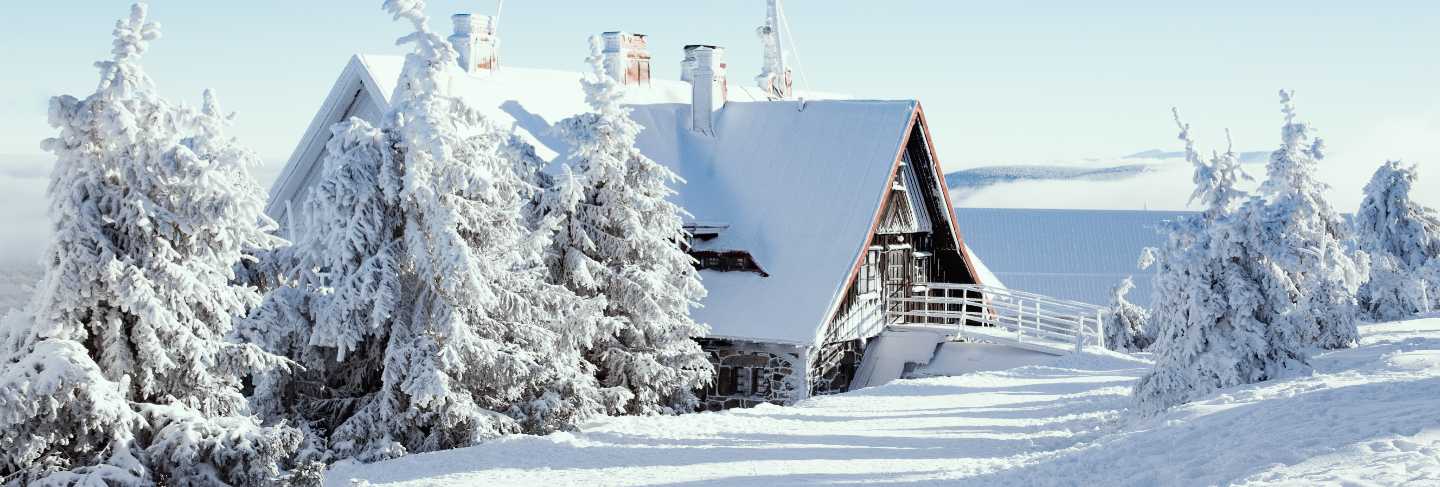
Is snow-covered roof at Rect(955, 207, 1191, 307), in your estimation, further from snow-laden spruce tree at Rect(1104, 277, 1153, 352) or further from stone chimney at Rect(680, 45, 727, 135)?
stone chimney at Rect(680, 45, 727, 135)

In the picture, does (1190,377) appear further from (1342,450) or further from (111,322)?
(111,322)

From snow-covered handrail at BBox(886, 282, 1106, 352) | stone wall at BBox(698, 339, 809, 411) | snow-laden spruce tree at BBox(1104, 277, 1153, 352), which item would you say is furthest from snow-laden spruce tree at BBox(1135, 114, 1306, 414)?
snow-laden spruce tree at BBox(1104, 277, 1153, 352)

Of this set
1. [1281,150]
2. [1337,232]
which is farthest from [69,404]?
[1337,232]

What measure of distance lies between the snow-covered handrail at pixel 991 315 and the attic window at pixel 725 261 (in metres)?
3.86

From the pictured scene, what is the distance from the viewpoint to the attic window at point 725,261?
25.7 meters

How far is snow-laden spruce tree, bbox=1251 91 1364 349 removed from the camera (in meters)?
17.5

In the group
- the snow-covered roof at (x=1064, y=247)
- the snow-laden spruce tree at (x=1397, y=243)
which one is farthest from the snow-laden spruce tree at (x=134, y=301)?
the snow-covered roof at (x=1064, y=247)

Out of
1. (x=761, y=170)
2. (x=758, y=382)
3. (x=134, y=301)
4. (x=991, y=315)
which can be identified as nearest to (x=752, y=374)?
(x=758, y=382)

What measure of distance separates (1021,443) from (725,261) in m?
10.9

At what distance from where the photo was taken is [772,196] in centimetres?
2680

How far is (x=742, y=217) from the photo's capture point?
26.6 m

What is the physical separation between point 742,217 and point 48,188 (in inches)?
601

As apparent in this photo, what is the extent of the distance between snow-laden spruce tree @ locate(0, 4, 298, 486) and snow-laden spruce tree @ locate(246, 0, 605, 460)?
8.45ft

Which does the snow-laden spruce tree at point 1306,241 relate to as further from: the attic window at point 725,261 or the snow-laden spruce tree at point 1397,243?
the attic window at point 725,261
